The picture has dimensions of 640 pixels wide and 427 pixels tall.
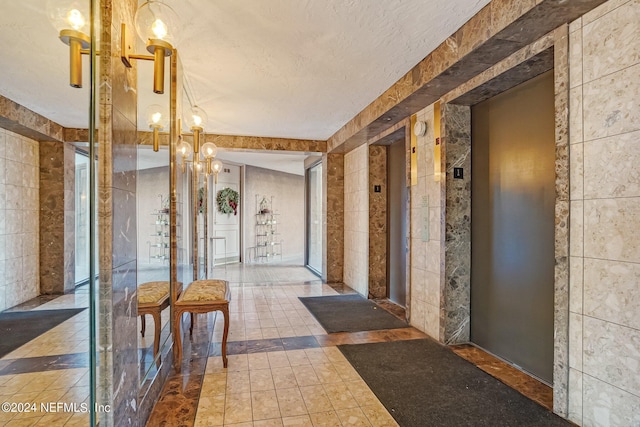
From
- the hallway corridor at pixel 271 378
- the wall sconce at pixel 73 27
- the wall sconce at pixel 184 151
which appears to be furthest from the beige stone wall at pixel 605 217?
the wall sconce at pixel 184 151

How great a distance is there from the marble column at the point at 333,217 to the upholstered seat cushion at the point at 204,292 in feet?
10.8

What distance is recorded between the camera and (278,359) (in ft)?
9.65

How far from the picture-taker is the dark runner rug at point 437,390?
211cm

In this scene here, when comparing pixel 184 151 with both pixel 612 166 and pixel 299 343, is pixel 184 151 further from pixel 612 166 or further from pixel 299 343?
pixel 612 166

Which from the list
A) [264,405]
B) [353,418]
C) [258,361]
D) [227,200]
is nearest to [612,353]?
[353,418]

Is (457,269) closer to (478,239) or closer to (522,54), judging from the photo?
(478,239)

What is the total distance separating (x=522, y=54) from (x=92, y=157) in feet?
8.72

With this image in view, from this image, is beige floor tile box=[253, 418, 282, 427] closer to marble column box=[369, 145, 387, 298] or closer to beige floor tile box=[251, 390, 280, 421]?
beige floor tile box=[251, 390, 280, 421]

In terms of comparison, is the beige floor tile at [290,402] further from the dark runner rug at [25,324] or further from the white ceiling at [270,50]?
the white ceiling at [270,50]

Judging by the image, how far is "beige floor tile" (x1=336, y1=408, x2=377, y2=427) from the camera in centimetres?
→ 205

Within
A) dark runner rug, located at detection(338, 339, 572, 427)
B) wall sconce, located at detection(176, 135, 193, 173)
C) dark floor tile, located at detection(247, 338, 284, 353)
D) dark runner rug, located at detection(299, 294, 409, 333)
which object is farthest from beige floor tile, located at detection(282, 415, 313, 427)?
wall sconce, located at detection(176, 135, 193, 173)

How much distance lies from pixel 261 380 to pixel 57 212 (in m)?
1.86

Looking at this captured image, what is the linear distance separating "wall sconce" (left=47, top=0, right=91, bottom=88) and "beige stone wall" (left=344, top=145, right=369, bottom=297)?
422 centimetres

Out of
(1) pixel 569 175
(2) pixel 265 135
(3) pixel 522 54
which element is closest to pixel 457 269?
(1) pixel 569 175
